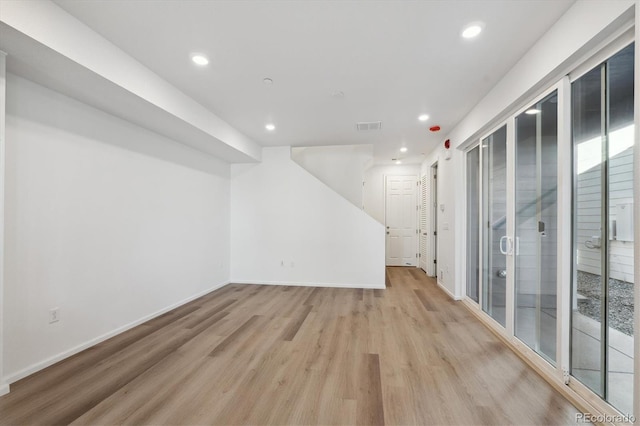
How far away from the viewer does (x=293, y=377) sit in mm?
2082

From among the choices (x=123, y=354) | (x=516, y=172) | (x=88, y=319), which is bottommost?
(x=123, y=354)

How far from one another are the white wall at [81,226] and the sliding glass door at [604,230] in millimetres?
4348

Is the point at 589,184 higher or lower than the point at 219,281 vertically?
higher

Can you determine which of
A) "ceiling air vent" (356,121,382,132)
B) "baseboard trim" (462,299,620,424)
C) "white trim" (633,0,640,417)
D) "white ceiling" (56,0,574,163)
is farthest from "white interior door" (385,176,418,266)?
"white trim" (633,0,640,417)

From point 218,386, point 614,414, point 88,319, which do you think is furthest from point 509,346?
point 88,319

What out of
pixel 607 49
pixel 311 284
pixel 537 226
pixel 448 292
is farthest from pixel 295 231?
pixel 607 49

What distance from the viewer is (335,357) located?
240 cm

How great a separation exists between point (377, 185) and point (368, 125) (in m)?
3.25

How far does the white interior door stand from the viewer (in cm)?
696

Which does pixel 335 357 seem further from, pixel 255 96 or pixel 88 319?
pixel 255 96

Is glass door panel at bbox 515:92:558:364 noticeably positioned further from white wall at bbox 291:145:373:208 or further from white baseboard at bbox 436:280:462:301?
white wall at bbox 291:145:373:208

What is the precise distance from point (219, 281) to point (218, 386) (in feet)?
10.5

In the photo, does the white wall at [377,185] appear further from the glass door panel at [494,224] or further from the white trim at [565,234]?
the white trim at [565,234]
